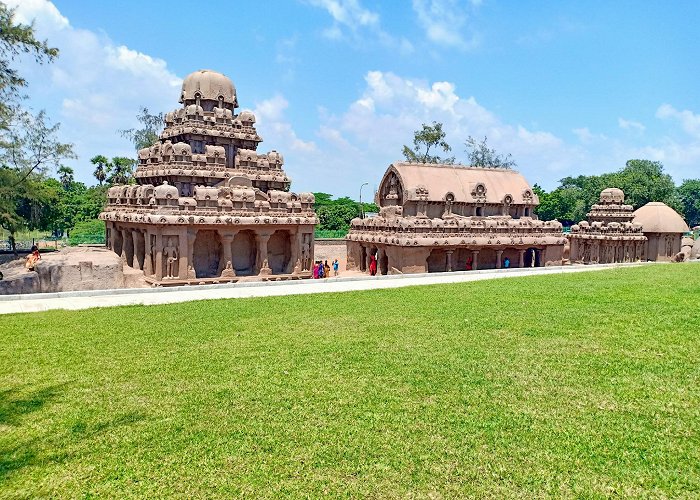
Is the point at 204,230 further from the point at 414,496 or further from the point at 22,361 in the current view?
the point at 414,496

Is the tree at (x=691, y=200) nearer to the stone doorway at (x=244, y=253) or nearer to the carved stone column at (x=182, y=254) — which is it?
the stone doorway at (x=244, y=253)

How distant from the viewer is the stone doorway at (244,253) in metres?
27.9

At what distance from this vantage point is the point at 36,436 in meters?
7.29

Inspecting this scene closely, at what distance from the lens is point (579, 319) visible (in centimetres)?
1366

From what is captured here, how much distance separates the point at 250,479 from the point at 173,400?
295cm

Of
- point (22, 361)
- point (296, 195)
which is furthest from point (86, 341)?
point (296, 195)

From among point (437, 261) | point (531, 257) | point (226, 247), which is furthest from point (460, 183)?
point (226, 247)

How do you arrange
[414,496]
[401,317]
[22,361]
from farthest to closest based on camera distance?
[401,317] < [22,361] < [414,496]

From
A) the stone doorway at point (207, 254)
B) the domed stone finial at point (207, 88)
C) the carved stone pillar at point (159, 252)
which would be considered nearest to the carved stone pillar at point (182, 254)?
the carved stone pillar at point (159, 252)

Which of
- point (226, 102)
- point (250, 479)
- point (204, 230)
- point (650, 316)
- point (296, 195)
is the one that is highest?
point (226, 102)

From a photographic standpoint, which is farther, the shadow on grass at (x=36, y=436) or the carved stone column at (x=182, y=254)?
the carved stone column at (x=182, y=254)

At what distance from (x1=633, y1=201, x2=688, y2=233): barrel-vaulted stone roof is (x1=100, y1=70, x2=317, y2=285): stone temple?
80.6 ft

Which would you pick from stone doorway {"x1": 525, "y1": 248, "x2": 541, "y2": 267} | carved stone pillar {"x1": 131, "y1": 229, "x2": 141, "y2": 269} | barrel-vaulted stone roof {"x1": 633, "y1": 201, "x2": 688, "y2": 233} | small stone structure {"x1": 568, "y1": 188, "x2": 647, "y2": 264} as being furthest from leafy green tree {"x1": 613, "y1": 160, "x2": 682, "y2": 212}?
carved stone pillar {"x1": 131, "y1": 229, "x2": 141, "y2": 269}

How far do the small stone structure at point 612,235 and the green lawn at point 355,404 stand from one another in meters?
22.8
